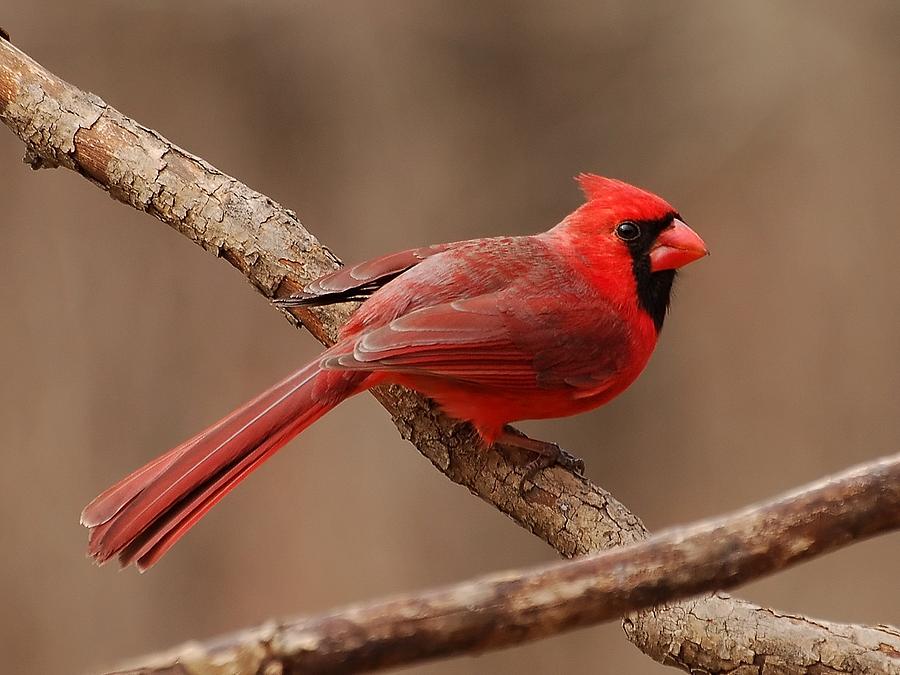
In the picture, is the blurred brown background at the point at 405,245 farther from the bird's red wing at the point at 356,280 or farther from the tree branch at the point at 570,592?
the tree branch at the point at 570,592

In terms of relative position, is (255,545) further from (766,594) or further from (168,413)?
(766,594)

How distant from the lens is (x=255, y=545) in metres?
4.01

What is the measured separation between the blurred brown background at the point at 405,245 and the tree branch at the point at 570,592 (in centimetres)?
279

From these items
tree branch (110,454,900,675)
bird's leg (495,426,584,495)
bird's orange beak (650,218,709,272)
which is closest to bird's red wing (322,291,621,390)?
bird's leg (495,426,584,495)

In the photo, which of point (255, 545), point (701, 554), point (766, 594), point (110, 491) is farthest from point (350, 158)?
point (701, 554)

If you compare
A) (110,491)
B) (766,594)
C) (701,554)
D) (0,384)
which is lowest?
(766,594)

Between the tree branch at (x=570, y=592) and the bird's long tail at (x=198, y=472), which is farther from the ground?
the bird's long tail at (x=198, y=472)

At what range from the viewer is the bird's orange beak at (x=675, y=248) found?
2500mm

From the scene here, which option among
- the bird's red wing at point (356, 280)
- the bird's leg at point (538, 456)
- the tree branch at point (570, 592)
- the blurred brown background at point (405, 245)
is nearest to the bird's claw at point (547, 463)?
the bird's leg at point (538, 456)

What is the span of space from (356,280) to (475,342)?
29 centimetres

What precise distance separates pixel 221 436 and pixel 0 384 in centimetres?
218

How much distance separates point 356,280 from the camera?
235cm

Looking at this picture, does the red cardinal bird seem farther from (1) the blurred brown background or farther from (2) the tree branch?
(1) the blurred brown background

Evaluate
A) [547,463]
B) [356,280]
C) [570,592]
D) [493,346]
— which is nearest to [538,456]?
[547,463]
